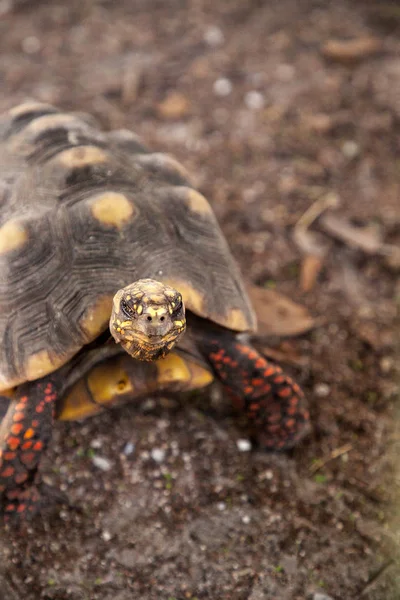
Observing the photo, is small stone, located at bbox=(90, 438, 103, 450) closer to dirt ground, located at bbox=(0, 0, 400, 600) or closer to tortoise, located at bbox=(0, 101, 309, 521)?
dirt ground, located at bbox=(0, 0, 400, 600)

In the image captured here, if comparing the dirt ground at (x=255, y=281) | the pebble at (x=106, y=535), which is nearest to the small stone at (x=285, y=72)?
the dirt ground at (x=255, y=281)

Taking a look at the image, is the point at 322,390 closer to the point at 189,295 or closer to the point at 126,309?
→ the point at 189,295

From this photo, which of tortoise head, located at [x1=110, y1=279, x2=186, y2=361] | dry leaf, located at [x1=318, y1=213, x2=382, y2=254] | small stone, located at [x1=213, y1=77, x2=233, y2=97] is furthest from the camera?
small stone, located at [x1=213, y1=77, x2=233, y2=97]

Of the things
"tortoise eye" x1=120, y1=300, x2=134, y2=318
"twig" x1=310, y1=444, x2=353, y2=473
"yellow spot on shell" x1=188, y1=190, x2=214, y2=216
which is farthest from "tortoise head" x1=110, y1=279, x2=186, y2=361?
"twig" x1=310, y1=444, x2=353, y2=473

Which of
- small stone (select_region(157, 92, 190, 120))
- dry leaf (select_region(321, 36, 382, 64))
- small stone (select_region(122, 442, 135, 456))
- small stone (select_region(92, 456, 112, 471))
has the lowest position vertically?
small stone (select_region(122, 442, 135, 456))

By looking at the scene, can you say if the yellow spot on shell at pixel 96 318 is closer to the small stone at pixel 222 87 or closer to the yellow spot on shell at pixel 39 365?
the yellow spot on shell at pixel 39 365
